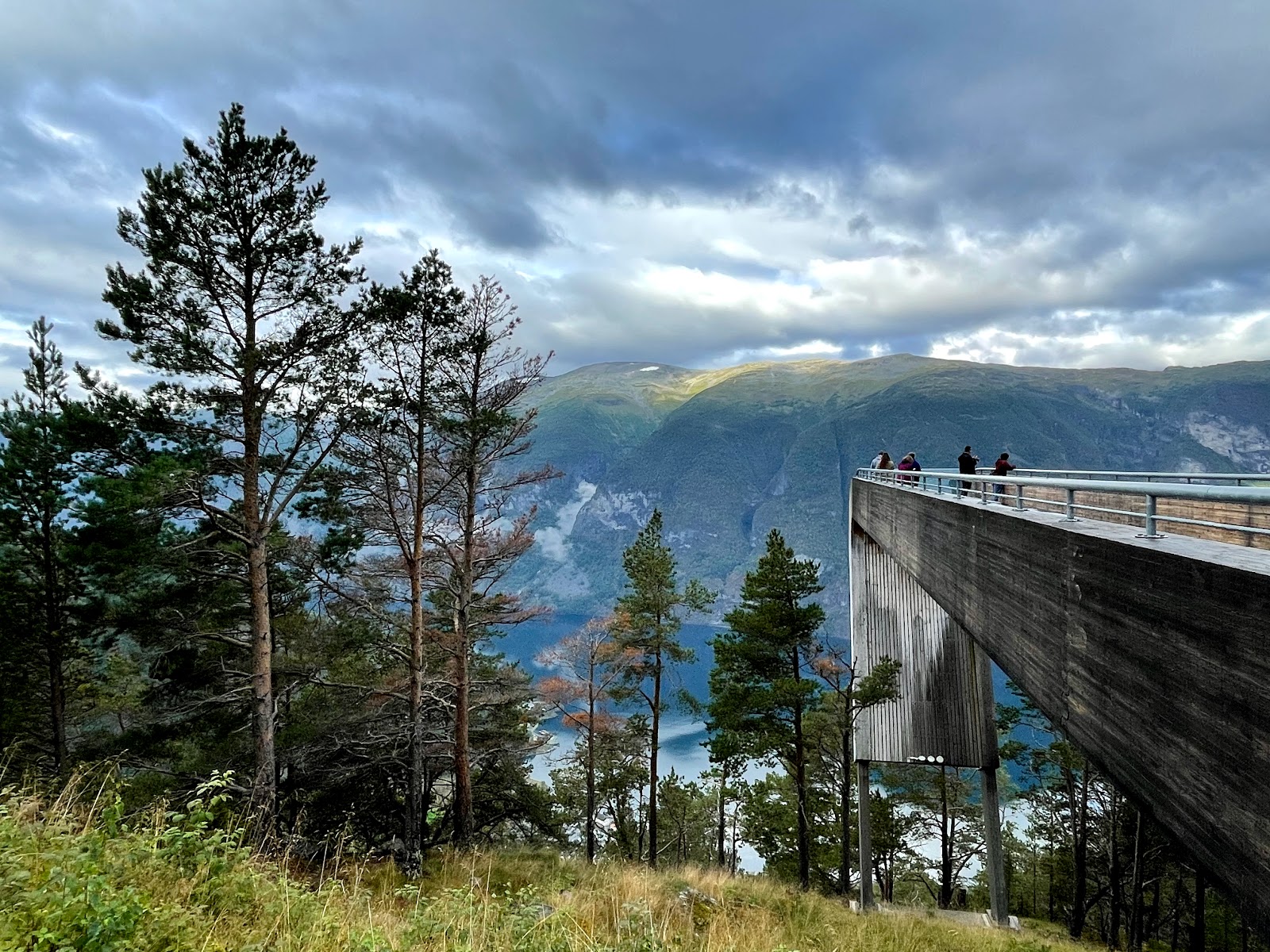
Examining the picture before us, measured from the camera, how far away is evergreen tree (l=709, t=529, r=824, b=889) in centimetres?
1798

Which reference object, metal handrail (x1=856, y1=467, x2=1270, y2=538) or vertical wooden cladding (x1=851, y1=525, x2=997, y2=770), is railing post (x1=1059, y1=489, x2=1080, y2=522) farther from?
vertical wooden cladding (x1=851, y1=525, x2=997, y2=770)

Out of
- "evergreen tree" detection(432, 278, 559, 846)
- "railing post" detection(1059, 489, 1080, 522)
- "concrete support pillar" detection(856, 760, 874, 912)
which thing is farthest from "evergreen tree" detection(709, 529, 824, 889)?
"railing post" detection(1059, 489, 1080, 522)

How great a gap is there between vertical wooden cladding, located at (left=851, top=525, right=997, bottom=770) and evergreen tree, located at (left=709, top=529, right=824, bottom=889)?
2132 millimetres

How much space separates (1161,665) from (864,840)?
13986 mm

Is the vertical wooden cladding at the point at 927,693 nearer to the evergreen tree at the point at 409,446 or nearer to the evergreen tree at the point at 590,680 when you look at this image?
the evergreen tree at the point at 590,680

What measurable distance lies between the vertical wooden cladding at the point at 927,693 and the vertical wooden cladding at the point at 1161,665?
9.62 meters

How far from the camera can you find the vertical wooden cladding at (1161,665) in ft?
10.0

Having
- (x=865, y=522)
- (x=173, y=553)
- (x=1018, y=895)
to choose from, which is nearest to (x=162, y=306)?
(x=173, y=553)

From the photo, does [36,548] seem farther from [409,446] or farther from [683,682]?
[683,682]

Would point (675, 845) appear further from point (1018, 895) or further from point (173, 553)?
point (173, 553)

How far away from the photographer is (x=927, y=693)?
15375mm

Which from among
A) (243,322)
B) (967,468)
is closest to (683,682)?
(967,468)

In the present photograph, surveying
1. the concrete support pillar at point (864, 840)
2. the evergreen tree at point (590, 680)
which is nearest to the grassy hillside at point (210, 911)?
the concrete support pillar at point (864, 840)

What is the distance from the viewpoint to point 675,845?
33.3 meters
